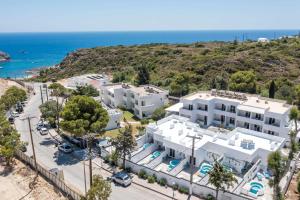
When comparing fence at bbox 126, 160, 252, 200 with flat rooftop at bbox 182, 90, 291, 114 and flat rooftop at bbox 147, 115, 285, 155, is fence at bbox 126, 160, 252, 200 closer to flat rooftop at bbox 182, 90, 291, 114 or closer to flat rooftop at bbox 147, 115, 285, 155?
flat rooftop at bbox 147, 115, 285, 155

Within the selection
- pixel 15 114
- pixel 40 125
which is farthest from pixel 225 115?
pixel 15 114

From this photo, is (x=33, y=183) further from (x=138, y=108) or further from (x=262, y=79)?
(x=262, y=79)

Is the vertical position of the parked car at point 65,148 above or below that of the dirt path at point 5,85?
below

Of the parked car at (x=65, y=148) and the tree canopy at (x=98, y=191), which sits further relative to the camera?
the parked car at (x=65, y=148)

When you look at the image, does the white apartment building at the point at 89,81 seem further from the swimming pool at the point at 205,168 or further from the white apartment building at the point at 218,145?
the swimming pool at the point at 205,168

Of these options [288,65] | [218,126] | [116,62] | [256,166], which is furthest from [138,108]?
[116,62]

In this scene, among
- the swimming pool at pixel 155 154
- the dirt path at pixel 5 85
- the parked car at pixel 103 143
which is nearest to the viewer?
the swimming pool at pixel 155 154

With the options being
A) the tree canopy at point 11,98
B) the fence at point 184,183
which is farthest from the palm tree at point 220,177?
the tree canopy at point 11,98
